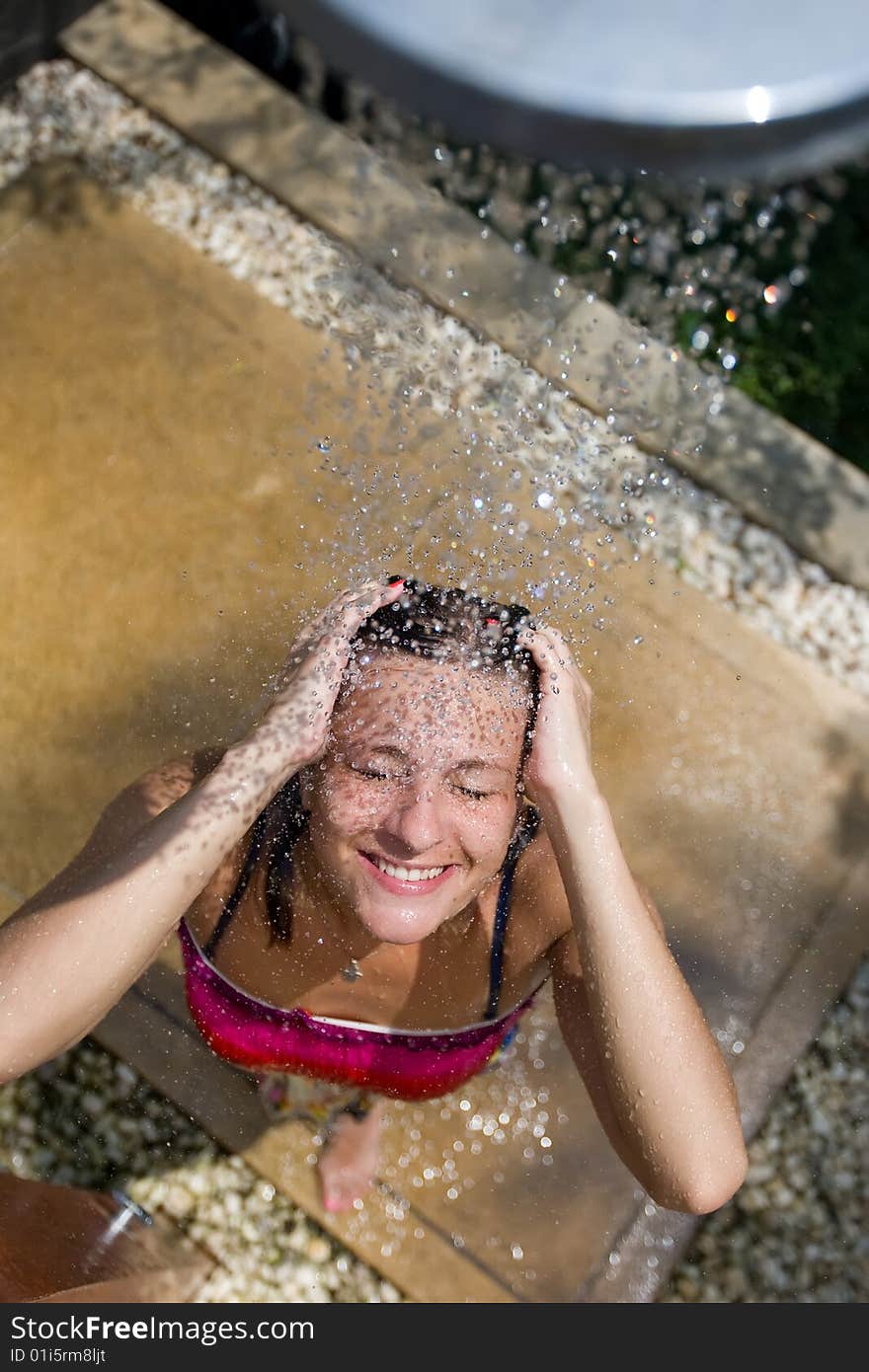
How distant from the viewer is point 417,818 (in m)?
2.00

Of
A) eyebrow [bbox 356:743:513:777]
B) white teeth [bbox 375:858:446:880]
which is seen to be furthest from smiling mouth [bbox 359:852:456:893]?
eyebrow [bbox 356:743:513:777]

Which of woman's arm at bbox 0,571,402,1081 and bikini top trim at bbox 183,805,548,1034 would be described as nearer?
woman's arm at bbox 0,571,402,1081

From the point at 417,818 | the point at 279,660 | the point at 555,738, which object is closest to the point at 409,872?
the point at 417,818

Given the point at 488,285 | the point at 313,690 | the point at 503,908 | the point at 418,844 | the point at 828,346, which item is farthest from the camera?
the point at 828,346

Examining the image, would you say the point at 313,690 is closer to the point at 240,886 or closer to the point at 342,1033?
the point at 240,886

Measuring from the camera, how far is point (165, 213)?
3.92 m

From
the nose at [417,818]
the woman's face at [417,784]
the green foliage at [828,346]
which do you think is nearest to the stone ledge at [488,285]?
the green foliage at [828,346]

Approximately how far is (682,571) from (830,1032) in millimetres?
1326

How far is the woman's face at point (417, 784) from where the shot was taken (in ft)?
6.65

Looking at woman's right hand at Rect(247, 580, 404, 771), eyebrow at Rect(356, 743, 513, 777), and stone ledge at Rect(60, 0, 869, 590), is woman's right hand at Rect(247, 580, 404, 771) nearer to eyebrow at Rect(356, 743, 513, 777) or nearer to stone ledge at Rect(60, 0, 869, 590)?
eyebrow at Rect(356, 743, 513, 777)

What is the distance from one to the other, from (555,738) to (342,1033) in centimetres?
78

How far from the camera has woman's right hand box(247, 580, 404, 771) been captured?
2.09m

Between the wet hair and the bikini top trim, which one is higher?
the wet hair
